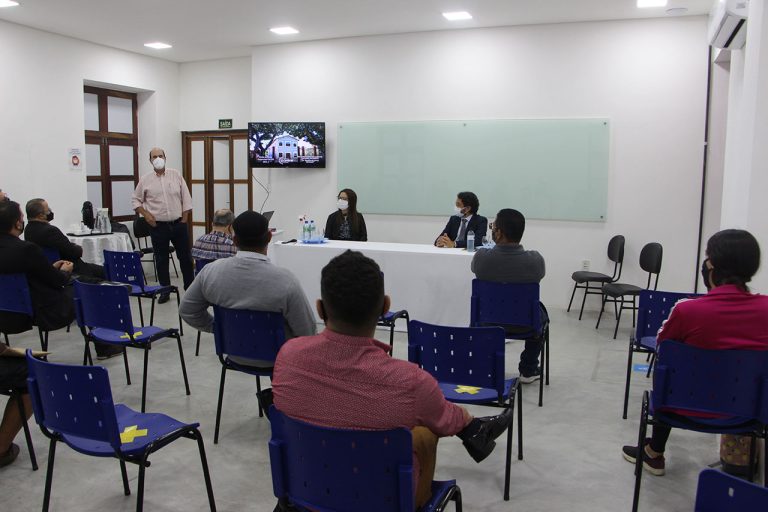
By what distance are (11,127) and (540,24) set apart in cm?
602

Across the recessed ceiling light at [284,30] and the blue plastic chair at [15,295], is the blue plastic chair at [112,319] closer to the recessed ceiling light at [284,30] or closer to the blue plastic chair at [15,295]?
the blue plastic chair at [15,295]

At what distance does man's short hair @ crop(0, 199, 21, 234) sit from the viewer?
3.67 m

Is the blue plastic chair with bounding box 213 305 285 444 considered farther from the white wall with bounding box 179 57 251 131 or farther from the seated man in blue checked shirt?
the white wall with bounding box 179 57 251 131

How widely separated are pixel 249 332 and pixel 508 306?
1.61 meters

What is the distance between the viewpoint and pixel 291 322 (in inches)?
117

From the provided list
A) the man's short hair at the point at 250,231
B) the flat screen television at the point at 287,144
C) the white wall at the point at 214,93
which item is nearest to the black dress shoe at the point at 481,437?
the man's short hair at the point at 250,231

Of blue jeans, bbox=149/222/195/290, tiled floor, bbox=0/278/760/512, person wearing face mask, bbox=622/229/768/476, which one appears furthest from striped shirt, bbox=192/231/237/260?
person wearing face mask, bbox=622/229/768/476

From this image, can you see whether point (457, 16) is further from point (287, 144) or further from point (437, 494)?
point (437, 494)

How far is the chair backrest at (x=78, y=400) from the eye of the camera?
204cm

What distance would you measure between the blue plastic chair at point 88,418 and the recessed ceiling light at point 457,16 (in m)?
5.38

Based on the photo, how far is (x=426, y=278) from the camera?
5.29m

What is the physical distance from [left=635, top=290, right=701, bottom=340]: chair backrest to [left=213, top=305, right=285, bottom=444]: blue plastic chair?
2.02m

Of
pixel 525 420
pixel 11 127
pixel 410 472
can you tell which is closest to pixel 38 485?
pixel 410 472

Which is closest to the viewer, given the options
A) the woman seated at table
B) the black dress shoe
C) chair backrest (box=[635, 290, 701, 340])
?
the black dress shoe
